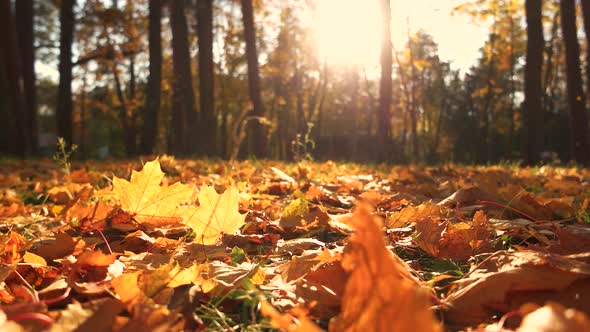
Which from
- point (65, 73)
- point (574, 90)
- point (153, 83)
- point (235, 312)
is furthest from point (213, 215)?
point (65, 73)

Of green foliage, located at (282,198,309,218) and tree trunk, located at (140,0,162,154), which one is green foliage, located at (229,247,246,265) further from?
tree trunk, located at (140,0,162,154)

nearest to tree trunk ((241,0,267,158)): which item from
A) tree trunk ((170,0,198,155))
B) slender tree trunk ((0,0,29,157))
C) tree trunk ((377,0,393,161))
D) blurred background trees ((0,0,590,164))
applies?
blurred background trees ((0,0,590,164))

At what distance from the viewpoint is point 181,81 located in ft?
49.9

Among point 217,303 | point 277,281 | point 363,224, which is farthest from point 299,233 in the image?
point 363,224

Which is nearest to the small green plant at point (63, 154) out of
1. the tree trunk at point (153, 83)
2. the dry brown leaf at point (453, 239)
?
the dry brown leaf at point (453, 239)

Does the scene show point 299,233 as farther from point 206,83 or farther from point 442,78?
point 442,78

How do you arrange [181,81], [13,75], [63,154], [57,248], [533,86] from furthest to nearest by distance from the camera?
[181,81]
[13,75]
[533,86]
[63,154]
[57,248]

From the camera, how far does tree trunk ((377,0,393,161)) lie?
10.2 metres

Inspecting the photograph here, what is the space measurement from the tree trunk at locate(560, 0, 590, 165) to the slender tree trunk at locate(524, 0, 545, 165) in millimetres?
910

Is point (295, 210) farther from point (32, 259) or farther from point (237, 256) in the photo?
point (32, 259)

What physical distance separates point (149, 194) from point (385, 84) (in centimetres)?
971

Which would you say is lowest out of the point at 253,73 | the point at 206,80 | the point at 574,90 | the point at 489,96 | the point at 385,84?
the point at 574,90

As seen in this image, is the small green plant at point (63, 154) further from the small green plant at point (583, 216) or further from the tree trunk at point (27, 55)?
the tree trunk at point (27, 55)

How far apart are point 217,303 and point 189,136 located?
15148 mm
